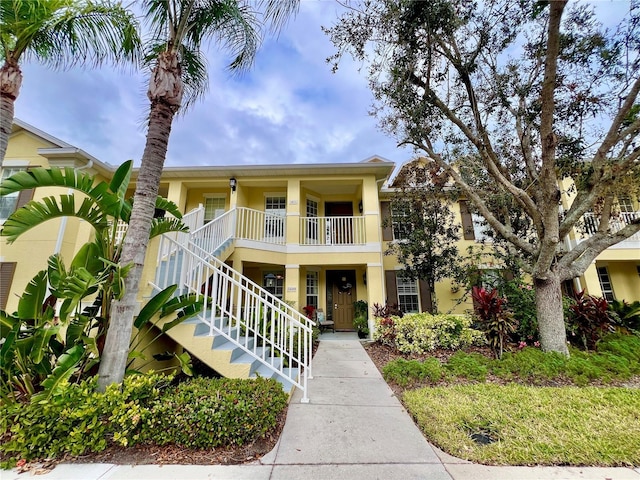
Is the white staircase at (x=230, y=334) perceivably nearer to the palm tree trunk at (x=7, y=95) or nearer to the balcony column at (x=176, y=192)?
the palm tree trunk at (x=7, y=95)

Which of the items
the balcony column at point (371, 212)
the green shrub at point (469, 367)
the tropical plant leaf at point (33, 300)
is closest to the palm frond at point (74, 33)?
the tropical plant leaf at point (33, 300)

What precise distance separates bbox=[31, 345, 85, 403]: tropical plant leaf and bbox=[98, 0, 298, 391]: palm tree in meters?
A: 0.33

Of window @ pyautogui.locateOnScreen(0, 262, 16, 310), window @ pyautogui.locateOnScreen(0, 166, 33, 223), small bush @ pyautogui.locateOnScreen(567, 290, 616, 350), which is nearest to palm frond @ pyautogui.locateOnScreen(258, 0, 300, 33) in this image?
window @ pyautogui.locateOnScreen(0, 166, 33, 223)

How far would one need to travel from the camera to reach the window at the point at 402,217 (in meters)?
10.5

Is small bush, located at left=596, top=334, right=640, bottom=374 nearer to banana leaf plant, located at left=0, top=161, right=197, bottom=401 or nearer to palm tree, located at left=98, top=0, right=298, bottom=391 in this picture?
banana leaf plant, located at left=0, top=161, right=197, bottom=401

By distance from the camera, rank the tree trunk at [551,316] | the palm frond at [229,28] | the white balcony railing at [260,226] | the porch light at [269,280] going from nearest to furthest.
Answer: the palm frond at [229,28] → the tree trunk at [551,316] → the white balcony railing at [260,226] → the porch light at [269,280]

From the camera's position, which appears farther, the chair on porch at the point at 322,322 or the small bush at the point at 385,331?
the chair on porch at the point at 322,322

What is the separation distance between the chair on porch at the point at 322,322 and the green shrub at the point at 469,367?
537 centimetres

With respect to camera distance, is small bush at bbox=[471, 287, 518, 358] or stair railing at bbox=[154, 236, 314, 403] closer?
stair railing at bbox=[154, 236, 314, 403]

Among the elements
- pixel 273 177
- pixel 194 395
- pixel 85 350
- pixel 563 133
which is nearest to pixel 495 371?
pixel 194 395

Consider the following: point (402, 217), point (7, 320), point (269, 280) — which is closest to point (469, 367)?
point (402, 217)

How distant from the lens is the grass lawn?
115 inches

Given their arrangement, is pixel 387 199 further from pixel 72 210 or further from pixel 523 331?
pixel 72 210

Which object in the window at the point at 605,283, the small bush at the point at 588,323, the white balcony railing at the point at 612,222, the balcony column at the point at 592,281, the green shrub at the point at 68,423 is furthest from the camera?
the window at the point at 605,283
